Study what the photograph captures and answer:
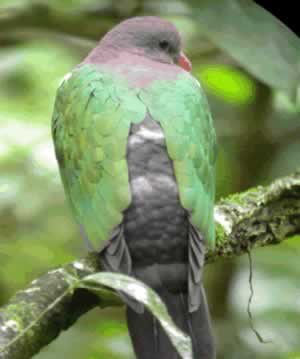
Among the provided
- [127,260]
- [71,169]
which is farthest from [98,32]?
[127,260]

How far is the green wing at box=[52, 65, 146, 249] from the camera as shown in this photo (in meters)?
2.71

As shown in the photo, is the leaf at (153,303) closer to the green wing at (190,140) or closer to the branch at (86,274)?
the branch at (86,274)

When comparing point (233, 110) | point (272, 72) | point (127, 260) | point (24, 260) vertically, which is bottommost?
point (24, 260)

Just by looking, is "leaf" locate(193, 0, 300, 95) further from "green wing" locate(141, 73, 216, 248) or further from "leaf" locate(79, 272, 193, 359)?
"leaf" locate(79, 272, 193, 359)

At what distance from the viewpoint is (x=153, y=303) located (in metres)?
1.75

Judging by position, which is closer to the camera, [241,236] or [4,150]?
[241,236]

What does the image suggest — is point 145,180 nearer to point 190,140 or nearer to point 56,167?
point 190,140

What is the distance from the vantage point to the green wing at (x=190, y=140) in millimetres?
2732

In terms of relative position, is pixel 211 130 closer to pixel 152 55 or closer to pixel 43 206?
pixel 152 55

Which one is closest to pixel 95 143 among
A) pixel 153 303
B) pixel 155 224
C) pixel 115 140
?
pixel 115 140

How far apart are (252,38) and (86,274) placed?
1158 mm

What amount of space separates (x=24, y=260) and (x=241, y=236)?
53.9 inches

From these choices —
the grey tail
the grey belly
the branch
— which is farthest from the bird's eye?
the grey tail

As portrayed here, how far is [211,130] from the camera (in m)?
3.17
